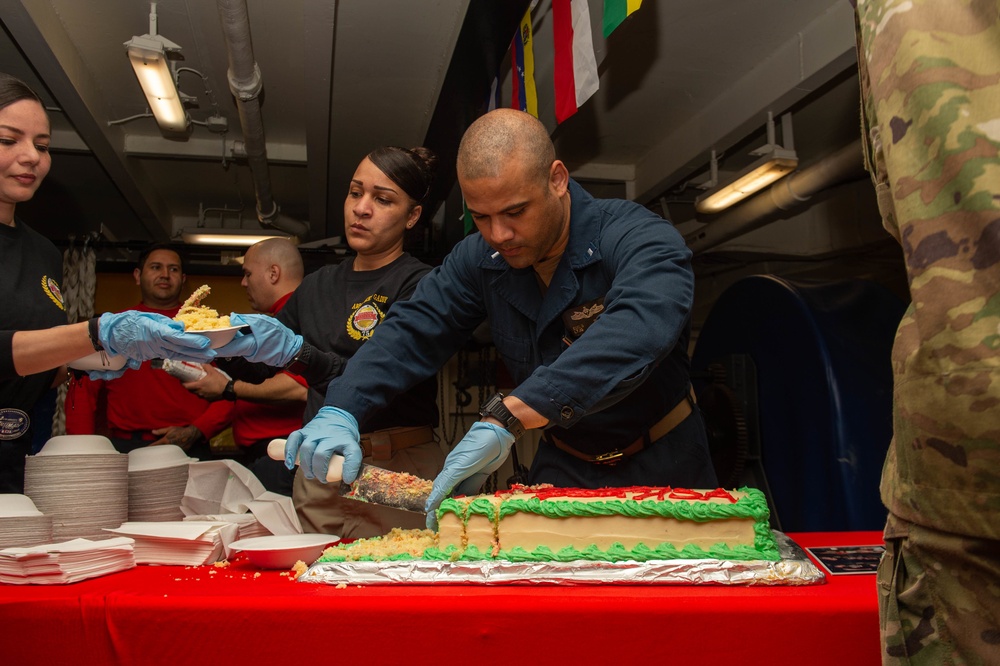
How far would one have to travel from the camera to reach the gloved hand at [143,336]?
1862 mm

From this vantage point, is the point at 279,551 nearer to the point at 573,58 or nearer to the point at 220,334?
the point at 220,334

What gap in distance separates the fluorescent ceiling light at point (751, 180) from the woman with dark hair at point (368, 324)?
338 cm

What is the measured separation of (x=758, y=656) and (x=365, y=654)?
23.8 inches

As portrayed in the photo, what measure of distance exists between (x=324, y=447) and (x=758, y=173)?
457cm

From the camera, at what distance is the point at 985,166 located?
72cm

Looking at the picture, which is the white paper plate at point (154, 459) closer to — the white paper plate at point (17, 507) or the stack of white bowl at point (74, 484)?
the stack of white bowl at point (74, 484)

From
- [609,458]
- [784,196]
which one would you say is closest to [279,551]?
[609,458]

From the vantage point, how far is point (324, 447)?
167 centimetres

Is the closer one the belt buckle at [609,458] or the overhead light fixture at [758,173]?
the belt buckle at [609,458]

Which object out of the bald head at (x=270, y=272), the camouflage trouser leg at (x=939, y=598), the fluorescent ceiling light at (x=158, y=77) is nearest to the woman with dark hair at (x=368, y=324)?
the bald head at (x=270, y=272)

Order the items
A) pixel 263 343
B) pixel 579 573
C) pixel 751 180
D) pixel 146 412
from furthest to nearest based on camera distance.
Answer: pixel 751 180 < pixel 146 412 < pixel 263 343 < pixel 579 573

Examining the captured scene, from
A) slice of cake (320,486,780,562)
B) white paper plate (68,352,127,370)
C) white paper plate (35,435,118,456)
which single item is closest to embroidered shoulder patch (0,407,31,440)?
white paper plate (68,352,127,370)

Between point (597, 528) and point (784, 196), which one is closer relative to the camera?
point (597, 528)

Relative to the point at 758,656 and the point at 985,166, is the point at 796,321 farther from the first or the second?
the point at 985,166
